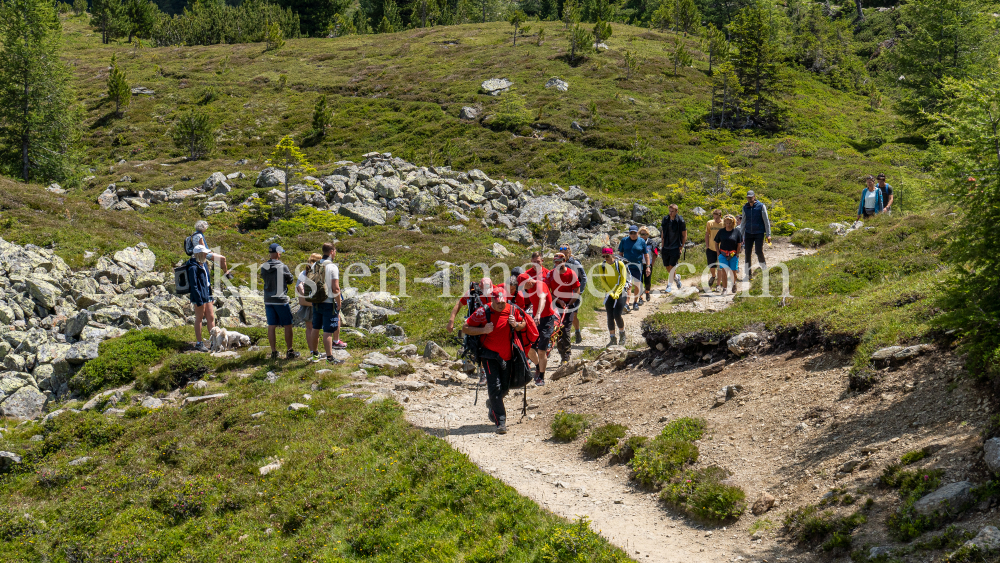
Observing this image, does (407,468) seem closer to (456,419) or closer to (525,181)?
(456,419)

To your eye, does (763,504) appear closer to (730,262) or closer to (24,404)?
(730,262)

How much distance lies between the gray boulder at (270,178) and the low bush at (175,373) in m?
22.4

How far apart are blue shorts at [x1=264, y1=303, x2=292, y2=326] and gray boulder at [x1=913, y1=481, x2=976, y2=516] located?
1113cm

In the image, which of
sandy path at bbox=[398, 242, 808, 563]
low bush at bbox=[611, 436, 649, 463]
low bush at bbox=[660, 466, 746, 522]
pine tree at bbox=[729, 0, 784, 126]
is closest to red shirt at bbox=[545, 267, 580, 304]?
sandy path at bbox=[398, 242, 808, 563]

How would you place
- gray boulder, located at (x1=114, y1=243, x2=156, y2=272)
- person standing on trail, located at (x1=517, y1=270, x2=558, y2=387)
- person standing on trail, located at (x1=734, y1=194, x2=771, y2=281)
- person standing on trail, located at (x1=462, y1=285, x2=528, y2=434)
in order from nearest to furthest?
person standing on trail, located at (x1=462, y1=285, x2=528, y2=434), person standing on trail, located at (x1=517, y1=270, x2=558, y2=387), person standing on trail, located at (x1=734, y1=194, x2=771, y2=281), gray boulder, located at (x1=114, y1=243, x2=156, y2=272)

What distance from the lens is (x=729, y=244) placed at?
1525cm

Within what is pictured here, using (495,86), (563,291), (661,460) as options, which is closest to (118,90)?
(495,86)

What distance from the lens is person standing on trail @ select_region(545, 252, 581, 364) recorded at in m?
13.2

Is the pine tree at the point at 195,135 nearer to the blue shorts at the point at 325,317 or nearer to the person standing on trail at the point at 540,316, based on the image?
the blue shorts at the point at 325,317

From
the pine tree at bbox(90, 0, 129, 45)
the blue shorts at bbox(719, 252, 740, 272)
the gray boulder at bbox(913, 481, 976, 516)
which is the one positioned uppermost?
the pine tree at bbox(90, 0, 129, 45)

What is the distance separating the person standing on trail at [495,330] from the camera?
384 inches

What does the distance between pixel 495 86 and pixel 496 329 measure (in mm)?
57650

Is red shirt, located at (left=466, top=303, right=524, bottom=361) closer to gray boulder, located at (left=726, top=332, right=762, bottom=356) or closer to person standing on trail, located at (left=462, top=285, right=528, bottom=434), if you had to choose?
person standing on trail, located at (left=462, top=285, right=528, bottom=434)

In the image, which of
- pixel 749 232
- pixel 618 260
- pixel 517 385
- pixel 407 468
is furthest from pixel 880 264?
pixel 407 468
